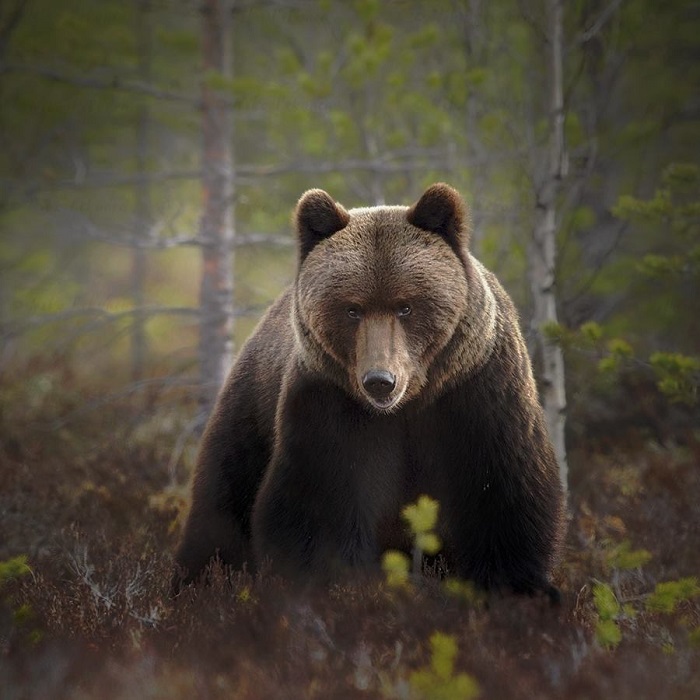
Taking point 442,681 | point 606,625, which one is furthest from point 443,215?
point 442,681

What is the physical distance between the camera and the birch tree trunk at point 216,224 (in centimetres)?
898

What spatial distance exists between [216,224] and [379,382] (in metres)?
5.62

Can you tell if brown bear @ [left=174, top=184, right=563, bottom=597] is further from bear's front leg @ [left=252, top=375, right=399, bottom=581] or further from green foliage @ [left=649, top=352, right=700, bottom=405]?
green foliage @ [left=649, top=352, right=700, bottom=405]

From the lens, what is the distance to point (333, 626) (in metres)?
3.71

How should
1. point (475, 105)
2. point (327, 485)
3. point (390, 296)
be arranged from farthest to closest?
1. point (475, 105)
2. point (327, 485)
3. point (390, 296)

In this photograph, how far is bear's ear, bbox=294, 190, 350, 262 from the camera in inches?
175

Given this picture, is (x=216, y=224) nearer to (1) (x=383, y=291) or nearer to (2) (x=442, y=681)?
(1) (x=383, y=291)

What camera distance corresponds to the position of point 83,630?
4.11 m

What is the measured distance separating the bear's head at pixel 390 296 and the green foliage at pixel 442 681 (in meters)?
1.27

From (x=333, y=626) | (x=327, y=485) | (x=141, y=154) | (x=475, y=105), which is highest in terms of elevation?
(x=141, y=154)

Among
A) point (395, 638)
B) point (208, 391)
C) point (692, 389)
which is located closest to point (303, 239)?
point (395, 638)

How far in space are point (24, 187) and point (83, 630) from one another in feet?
20.2

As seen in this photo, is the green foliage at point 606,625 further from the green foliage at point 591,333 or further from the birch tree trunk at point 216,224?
the birch tree trunk at point 216,224

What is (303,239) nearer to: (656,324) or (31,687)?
(31,687)
